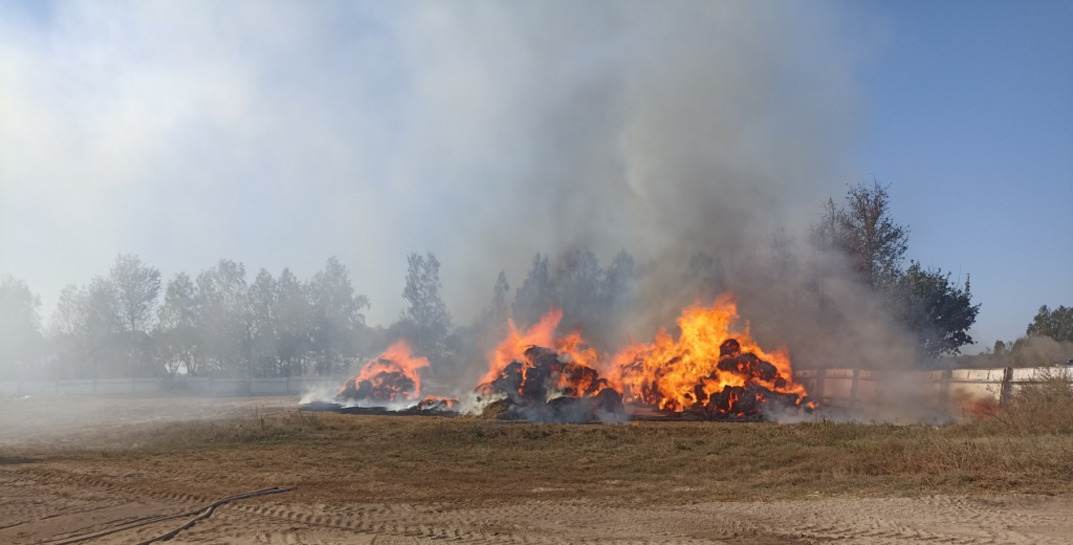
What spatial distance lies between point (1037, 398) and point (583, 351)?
23099 millimetres

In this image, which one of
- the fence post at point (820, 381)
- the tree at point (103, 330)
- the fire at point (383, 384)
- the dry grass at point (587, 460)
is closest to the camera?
the dry grass at point (587, 460)

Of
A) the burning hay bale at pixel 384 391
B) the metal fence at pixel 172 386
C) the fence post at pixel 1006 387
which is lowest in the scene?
the metal fence at pixel 172 386

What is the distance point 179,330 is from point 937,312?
7415 centimetres

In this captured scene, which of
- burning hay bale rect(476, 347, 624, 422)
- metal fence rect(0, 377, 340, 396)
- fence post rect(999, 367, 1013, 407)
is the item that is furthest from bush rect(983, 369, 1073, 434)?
metal fence rect(0, 377, 340, 396)

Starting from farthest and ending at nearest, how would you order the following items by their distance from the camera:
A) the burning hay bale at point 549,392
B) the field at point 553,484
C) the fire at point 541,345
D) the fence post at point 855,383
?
the fire at point 541,345
the fence post at point 855,383
the burning hay bale at point 549,392
the field at point 553,484

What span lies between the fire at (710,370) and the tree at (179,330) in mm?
57702

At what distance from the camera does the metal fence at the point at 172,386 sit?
5803 cm

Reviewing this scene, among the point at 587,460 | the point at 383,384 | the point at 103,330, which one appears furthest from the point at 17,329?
the point at 587,460

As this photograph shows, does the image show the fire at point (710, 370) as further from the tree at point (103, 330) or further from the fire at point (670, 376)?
the tree at point (103, 330)

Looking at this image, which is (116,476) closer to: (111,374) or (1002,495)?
(1002,495)

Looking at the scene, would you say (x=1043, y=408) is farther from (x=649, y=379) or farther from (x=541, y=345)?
(x=541, y=345)

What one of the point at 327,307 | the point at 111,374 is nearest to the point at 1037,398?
the point at 327,307

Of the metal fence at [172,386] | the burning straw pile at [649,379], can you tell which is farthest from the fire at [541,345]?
the metal fence at [172,386]

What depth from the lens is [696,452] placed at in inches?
806
